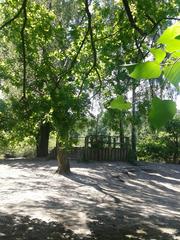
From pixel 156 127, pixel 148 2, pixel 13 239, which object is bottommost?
pixel 13 239

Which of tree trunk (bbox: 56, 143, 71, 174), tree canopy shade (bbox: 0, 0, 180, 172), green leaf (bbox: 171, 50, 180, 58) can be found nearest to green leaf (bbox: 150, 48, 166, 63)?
green leaf (bbox: 171, 50, 180, 58)

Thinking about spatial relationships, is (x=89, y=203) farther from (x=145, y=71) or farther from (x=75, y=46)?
(x=145, y=71)

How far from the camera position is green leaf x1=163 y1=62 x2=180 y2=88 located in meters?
0.34

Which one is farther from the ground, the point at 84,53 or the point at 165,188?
the point at 84,53

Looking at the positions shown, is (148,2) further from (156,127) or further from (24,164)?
(24,164)

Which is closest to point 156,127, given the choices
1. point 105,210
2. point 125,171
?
point 105,210

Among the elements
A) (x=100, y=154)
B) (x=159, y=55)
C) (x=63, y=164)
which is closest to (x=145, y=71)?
(x=159, y=55)

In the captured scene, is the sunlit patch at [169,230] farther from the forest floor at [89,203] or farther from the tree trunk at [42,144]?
the tree trunk at [42,144]

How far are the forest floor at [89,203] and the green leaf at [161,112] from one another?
7.13 metres

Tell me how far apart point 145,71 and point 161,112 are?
0.13 ft

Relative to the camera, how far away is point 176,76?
0.35 metres

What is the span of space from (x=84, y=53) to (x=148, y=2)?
6.91 ft

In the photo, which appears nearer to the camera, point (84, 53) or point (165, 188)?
point (84, 53)

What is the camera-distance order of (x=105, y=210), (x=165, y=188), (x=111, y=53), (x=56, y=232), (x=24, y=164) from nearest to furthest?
(x=56, y=232) → (x=111, y=53) → (x=105, y=210) → (x=165, y=188) → (x=24, y=164)
